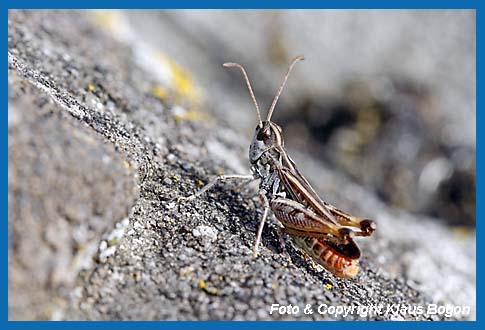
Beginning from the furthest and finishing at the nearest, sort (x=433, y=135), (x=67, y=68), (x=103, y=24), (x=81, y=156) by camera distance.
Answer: (x=433, y=135) < (x=103, y=24) < (x=67, y=68) < (x=81, y=156)

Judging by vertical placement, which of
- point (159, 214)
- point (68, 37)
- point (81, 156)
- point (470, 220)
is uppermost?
point (470, 220)

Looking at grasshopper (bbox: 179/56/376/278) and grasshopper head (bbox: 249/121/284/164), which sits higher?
grasshopper head (bbox: 249/121/284/164)

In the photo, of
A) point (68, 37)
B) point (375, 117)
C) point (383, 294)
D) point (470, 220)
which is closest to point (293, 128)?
point (375, 117)

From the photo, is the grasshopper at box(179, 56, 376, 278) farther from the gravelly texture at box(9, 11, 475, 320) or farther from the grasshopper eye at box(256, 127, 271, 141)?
the gravelly texture at box(9, 11, 475, 320)

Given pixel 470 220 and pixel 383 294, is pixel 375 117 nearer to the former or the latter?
pixel 470 220

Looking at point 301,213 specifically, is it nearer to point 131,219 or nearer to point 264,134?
point 264,134

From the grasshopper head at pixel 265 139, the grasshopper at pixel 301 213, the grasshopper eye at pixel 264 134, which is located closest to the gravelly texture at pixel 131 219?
the grasshopper at pixel 301 213

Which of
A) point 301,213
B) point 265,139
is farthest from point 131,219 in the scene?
point 265,139

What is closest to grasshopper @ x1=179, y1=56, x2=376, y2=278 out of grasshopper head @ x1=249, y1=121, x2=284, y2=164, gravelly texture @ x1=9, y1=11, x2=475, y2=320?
grasshopper head @ x1=249, y1=121, x2=284, y2=164
